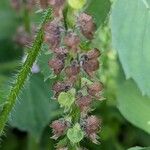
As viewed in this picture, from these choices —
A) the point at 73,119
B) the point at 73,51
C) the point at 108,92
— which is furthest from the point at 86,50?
the point at 108,92

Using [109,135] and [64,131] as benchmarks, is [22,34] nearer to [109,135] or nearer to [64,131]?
[109,135]

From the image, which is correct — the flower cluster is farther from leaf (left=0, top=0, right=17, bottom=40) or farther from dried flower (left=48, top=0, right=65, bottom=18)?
leaf (left=0, top=0, right=17, bottom=40)

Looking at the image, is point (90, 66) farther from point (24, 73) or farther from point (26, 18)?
point (26, 18)

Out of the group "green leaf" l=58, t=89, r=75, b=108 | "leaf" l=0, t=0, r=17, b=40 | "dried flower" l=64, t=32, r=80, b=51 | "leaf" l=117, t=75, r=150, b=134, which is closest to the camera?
"dried flower" l=64, t=32, r=80, b=51

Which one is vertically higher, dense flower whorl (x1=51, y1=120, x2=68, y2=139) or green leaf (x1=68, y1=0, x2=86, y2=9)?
green leaf (x1=68, y1=0, x2=86, y2=9)

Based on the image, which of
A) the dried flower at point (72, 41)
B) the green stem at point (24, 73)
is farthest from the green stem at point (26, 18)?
the dried flower at point (72, 41)

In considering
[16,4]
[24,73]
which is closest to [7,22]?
[16,4]

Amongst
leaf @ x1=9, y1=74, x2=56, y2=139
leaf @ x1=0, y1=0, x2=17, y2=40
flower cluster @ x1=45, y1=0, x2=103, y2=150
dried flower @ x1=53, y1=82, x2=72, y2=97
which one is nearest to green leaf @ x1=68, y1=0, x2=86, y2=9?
flower cluster @ x1=45, y1=0, x2=103, y2=150
